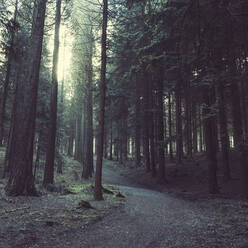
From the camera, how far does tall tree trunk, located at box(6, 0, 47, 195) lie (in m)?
8.95

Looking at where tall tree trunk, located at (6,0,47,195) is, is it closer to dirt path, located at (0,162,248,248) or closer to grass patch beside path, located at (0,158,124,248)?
grass patch beside path, located at (0,158,124,248)

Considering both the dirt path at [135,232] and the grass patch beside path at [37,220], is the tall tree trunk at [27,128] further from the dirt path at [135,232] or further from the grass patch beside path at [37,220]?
the dirt path at [135,232]

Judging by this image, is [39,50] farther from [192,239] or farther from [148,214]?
[192,239]

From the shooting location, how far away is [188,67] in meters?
10.9

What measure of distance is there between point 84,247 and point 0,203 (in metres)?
4.61

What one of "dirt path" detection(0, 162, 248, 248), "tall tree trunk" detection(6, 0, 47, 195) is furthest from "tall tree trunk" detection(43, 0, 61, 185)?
"dirt path" detection(0, 162, 248, 248)

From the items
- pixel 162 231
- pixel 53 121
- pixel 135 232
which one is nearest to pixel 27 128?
pixel 53 121

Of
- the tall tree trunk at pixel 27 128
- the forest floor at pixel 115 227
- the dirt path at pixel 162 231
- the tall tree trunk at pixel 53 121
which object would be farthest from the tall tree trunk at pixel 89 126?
the dirt path at pixel 162 231

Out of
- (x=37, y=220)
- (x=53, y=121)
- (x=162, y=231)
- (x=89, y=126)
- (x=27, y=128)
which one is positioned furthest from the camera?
(x=89, y=126)

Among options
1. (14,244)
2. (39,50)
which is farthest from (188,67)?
(14,244)

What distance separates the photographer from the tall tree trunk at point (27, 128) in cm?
895

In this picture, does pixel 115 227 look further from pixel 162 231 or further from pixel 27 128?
pixel 27 128

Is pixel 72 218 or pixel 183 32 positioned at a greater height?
pixel 183 32

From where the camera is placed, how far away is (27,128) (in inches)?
366
